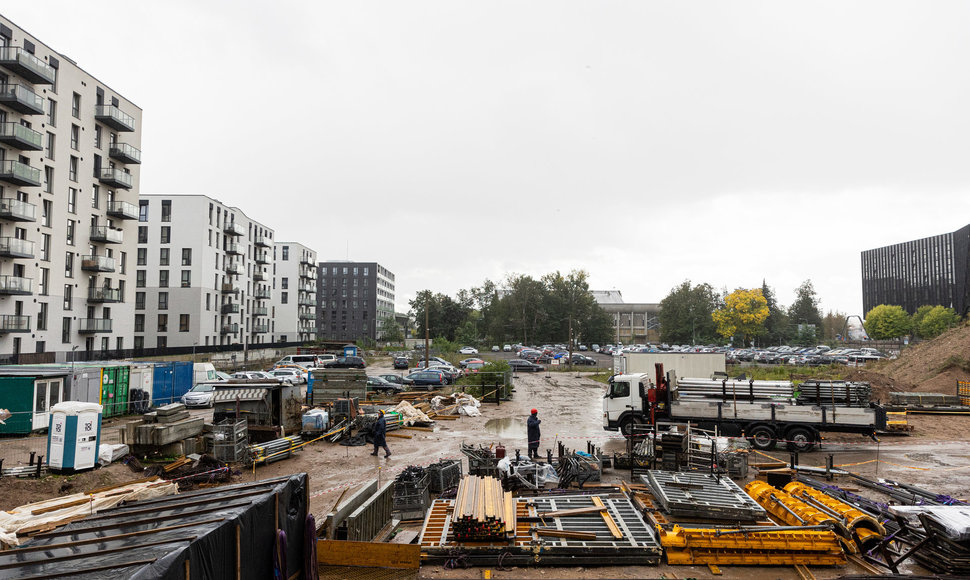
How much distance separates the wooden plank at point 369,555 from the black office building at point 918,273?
102m

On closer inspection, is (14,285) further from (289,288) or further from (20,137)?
(289,288)

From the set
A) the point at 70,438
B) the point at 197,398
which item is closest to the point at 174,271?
the point at 197,398

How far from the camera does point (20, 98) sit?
3034 cm

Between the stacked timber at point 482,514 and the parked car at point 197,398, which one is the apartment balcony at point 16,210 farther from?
the stacked timber at point 482,514

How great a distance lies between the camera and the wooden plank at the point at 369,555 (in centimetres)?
757

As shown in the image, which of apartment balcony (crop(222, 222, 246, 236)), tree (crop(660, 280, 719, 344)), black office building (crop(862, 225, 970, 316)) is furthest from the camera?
black office building (crop(862, 225, 970, 316))

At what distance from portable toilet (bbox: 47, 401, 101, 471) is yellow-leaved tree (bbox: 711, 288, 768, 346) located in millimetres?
69375

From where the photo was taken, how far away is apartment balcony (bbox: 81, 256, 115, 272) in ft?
121

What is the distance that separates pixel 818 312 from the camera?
10594 cm

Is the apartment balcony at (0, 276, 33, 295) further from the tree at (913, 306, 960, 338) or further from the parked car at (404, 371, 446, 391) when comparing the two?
the tree at (913, 306, 960, 338)

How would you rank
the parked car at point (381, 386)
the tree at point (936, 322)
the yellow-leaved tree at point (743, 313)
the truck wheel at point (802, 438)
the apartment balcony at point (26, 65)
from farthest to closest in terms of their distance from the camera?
the tree at point (936, 322)
the yellow-leaved tree at point (743, 313)
the parked car at point (381, 386)
the apartment balcony at point (26, 65)
the truck wheel at point (802, 438)

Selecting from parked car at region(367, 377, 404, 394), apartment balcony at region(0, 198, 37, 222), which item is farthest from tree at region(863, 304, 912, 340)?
apartment balcony at region(0, 198, 37, 222)

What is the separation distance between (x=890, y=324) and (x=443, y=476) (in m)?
100

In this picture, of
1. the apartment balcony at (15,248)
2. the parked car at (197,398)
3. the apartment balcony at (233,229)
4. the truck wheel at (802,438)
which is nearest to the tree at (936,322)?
the truck wheel at (802,438)
